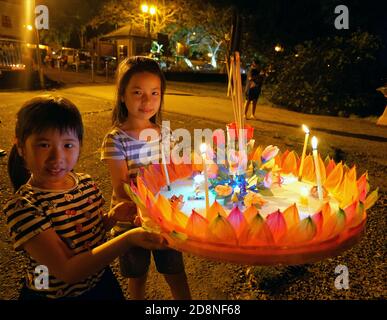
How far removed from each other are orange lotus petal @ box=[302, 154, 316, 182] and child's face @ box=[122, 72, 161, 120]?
986 mm

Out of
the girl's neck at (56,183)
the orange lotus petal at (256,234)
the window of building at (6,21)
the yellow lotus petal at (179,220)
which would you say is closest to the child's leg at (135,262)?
the girl's neck at (56,183)

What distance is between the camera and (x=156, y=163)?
7.14ft

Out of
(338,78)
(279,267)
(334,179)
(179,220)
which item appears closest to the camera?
(179,220)

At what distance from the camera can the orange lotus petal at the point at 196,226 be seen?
1.33 metres

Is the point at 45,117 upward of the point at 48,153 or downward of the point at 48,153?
upward

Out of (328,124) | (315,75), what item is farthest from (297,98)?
(328,124)

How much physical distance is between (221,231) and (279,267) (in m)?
2.12

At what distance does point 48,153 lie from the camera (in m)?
1.41

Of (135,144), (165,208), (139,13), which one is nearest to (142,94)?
(135,144)

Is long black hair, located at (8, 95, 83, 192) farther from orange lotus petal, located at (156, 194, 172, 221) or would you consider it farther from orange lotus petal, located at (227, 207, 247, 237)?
orange lotus petal, located at (227, 207, 247, 237)

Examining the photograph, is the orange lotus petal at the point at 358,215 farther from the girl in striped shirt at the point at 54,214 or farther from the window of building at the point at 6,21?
the window of building at the point at 6,21

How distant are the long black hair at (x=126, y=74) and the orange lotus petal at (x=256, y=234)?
1.14 meters

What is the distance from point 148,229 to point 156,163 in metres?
0.78

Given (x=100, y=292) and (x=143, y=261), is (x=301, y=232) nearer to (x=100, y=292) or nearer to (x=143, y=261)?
(x=100, y=292)
